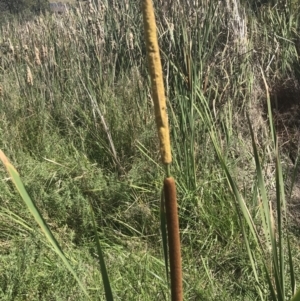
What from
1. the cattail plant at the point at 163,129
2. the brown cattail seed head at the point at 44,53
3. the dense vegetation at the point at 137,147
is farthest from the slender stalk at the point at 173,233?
the brown cattail seed head at the point at 44,53

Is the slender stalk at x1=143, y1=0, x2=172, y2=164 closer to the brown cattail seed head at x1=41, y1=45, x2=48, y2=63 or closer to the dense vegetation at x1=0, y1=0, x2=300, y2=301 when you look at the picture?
the dense vegetation at x1=0, y1=0, x2=300, y2=301

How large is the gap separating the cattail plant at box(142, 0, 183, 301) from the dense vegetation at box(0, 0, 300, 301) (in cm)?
82

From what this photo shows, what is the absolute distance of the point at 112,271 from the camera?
1830mm

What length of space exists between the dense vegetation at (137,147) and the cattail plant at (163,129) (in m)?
0.82

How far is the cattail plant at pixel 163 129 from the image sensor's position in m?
0.42

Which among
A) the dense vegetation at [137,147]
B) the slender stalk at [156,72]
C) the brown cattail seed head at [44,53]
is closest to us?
the slender stalk at [156,72]

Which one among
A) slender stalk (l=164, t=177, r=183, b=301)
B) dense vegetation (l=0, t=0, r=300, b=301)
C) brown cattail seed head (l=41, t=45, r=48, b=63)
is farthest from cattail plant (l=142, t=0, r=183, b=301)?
brown cattail seed head (l=41, t=45, r=48, b=63)

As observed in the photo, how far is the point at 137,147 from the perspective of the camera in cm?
256

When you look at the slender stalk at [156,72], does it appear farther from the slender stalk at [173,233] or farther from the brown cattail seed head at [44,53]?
the brown cattail seed head at [44,53]

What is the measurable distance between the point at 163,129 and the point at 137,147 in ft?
6.95

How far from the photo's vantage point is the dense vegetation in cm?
179

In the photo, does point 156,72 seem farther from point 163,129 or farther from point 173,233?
point 173,233

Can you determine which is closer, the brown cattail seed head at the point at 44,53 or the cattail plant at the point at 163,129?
the cattail plant at the point at 163,129

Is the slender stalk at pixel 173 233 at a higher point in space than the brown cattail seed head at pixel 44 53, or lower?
higher
